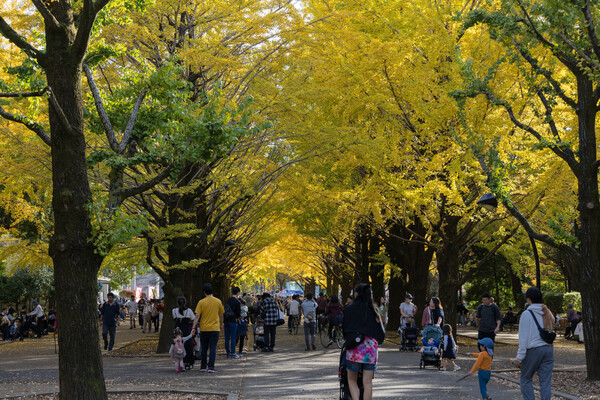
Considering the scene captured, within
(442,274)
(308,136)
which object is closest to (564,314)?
(442,274)

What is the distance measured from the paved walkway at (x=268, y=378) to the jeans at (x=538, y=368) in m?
2.24

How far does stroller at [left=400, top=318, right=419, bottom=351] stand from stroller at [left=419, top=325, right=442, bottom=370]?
4.72 m

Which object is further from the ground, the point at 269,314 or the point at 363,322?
the point at 363,322

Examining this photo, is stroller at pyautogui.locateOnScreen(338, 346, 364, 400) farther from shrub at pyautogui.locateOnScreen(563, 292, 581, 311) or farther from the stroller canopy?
shrub at pyautogui.locateOnScreen(563, 292, 581, 311)

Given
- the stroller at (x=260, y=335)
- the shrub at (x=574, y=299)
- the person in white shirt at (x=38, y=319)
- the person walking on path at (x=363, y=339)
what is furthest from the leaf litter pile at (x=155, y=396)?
the shrub at (x=574, y=299)

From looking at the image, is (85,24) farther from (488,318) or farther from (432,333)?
(432,333)

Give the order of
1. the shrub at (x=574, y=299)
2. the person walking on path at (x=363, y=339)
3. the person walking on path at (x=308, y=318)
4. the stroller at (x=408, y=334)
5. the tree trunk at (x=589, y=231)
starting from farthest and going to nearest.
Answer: the shrub at (x=574, y=299) → the person walking on path at (x=308, y=318) → the stroller at (x=408, y=334) → the tree trunk at (x=589, y=231) → the person walking on path at (x=363, y=339)

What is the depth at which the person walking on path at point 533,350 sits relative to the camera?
28.1 ft

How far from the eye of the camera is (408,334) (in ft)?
68.5

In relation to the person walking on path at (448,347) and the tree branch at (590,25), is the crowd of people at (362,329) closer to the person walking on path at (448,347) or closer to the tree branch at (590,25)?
the person walking on path at (448,347)

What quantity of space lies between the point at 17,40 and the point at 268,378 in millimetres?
7704

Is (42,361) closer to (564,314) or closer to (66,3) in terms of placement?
(66,3)

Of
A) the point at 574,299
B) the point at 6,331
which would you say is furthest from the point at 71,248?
the point at 574,299

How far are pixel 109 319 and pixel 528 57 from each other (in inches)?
567
